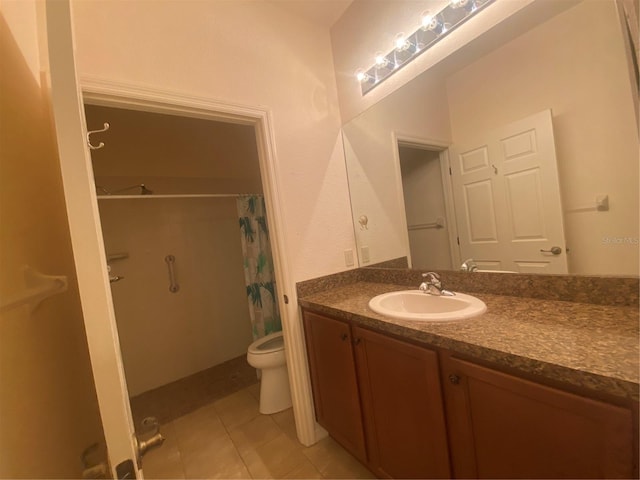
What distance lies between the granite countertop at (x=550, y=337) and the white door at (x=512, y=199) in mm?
194

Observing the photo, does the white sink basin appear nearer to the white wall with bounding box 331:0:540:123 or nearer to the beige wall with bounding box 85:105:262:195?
the white wall with bounding box 331:0:540:123

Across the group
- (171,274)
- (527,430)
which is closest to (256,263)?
(171,274)

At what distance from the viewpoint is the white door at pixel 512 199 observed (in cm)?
101

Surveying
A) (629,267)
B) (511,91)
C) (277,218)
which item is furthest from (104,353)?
(511,91)

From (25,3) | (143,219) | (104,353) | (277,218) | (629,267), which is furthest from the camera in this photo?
(143,219)

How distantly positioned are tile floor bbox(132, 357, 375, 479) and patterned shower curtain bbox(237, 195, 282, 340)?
54 cm

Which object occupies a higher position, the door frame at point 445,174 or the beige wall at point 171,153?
the beige wall at point 171,153

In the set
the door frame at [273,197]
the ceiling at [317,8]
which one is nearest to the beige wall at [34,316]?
the door frame at [273,197]

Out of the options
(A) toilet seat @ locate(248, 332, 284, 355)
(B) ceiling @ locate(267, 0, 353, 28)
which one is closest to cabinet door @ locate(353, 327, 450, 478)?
(A) toilet seat @ locate(248, 332, 284, 355)

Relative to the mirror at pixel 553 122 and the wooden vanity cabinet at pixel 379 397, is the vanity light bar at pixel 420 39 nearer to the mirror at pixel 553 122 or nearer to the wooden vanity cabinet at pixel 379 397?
the mirror at pixel 553 122

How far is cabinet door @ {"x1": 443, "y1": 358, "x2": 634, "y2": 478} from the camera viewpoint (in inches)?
21.6

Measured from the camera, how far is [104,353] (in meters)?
0.37

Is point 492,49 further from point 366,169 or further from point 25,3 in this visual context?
point 25,3

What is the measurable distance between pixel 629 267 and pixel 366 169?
1.28 metres
